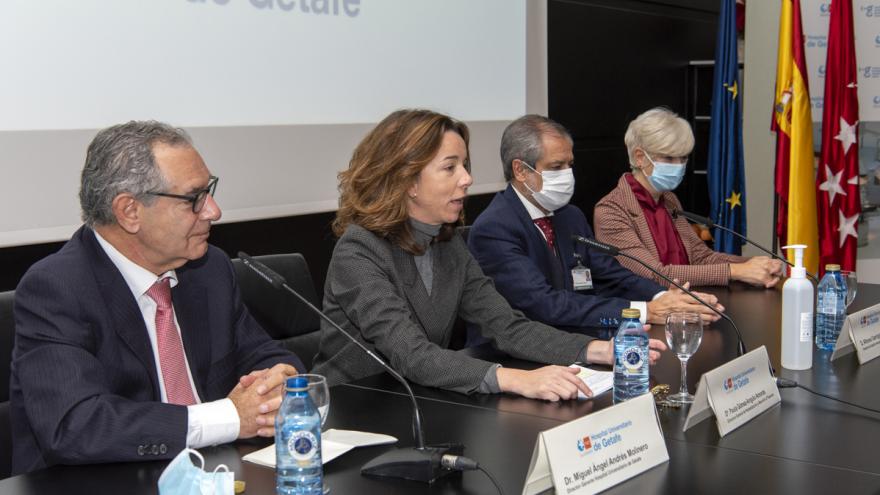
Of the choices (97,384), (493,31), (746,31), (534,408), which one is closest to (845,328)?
(534,408)

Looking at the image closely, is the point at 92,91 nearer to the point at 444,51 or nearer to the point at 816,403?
the point at 444,51

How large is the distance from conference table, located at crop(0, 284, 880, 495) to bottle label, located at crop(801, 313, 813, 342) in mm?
78

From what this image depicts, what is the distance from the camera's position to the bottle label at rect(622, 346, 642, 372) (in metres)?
1.94

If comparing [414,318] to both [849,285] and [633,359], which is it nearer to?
[633,359]

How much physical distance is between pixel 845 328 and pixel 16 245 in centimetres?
227

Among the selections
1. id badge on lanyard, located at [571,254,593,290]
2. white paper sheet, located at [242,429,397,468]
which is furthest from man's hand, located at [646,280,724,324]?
white paper sheet, located at [242,429,397,468]

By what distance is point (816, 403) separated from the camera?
1967mm

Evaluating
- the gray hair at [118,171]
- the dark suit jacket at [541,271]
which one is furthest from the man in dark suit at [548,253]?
the gray hair at [118,171]

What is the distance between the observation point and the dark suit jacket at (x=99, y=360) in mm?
1625

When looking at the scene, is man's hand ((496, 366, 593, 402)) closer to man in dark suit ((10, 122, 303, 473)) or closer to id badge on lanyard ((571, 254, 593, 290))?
man in dark suit ((10, 122, 303, 473))

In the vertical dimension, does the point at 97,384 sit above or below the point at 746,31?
below

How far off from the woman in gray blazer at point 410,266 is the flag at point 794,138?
11.1 feet

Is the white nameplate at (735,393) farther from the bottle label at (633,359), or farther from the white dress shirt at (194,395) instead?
the white dress shirt at (194,395)

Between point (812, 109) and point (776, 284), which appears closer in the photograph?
point (776, 284)
